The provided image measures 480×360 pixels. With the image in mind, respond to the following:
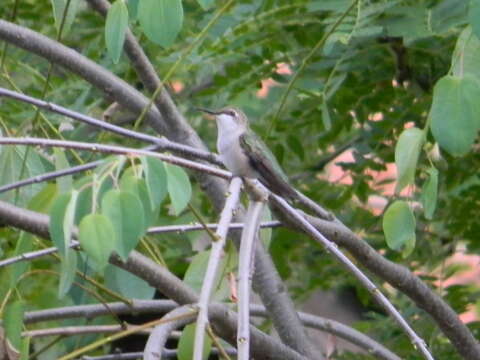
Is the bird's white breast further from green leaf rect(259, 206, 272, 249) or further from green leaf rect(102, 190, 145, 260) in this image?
green leaf rect(102, 190, 145, 260)

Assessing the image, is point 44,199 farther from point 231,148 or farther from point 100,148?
point 231,148

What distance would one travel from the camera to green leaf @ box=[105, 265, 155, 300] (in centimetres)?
323

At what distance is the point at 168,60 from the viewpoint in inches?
164

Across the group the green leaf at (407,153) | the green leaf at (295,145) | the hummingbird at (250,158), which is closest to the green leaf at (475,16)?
the green leaf at (407,153)

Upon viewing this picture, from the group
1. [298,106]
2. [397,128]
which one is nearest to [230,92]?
[298,106]

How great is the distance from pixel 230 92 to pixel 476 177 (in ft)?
3.55

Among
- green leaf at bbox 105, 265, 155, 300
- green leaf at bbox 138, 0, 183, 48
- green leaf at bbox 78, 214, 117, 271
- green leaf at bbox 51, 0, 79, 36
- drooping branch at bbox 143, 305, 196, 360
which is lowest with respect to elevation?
green leaf at bbox 105, 265, 155, 300

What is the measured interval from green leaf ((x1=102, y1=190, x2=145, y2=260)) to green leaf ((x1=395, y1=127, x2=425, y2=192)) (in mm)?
732

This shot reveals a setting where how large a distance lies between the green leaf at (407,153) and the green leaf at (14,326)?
933 millimetres

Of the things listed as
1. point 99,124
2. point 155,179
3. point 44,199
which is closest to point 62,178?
point 44,199

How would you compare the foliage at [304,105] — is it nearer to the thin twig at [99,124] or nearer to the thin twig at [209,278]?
the thin twig at [99,124]

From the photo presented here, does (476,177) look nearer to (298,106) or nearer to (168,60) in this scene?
(298,106)

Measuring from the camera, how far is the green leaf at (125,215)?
207 centimetres

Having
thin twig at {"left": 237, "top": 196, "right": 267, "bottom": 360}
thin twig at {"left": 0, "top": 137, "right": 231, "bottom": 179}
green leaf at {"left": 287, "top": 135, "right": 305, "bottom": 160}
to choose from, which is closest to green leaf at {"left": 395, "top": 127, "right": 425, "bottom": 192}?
thin twig at {"left": 237, "top": 196, "right": 267, "bottom": 360}
